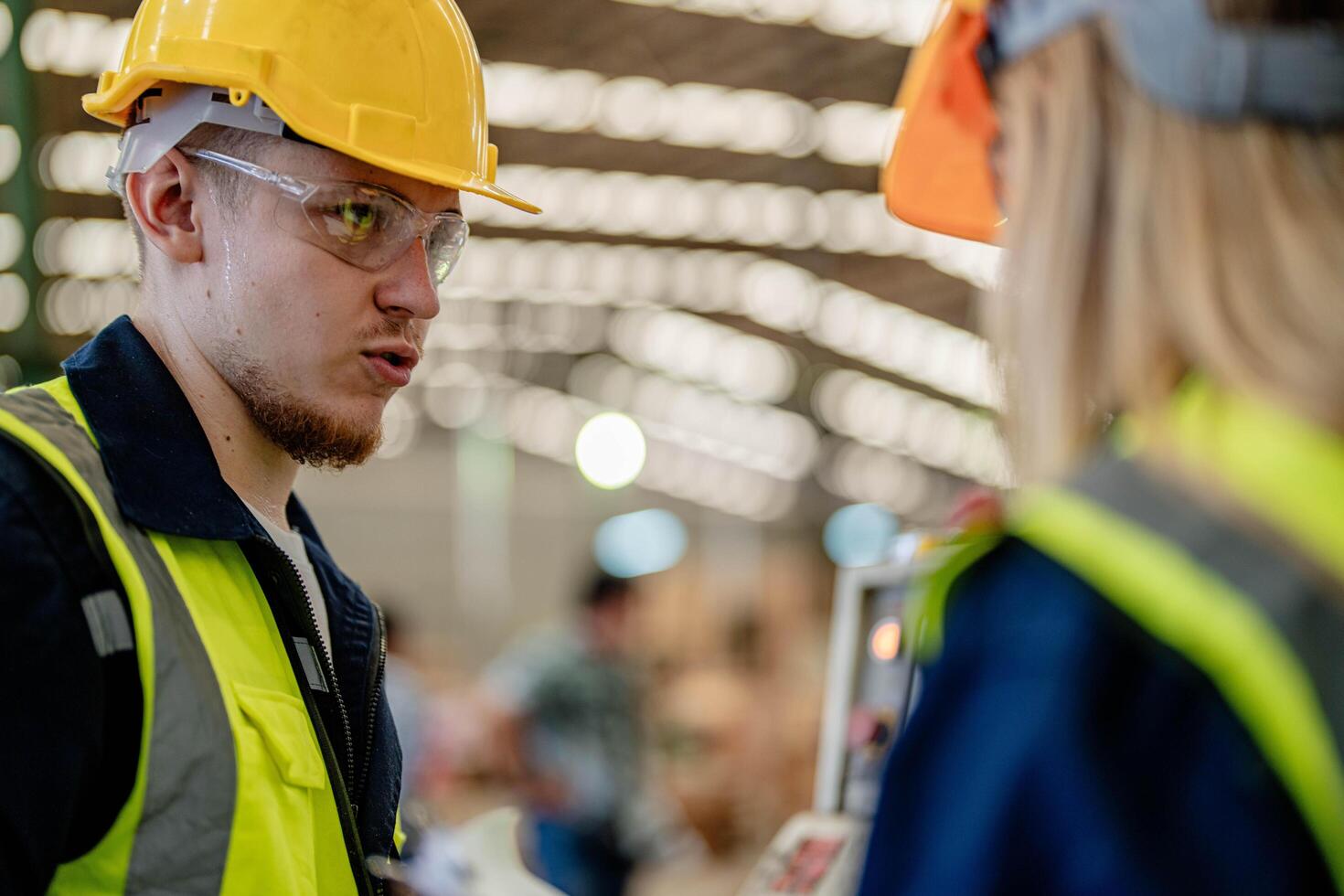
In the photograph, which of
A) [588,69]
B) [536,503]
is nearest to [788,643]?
[588,69]

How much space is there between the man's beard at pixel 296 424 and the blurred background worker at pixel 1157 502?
1160 mm

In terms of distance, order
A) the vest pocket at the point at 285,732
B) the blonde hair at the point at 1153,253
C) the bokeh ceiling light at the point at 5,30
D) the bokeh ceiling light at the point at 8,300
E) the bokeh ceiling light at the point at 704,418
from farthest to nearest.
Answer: the bokeh ceiling light at the point at 704,418 → the bokeh ceiling light at the point at 8,300 → the bokeh ceiling light at the point at 5,30 → the vest pocket at the point at 285,732 → the blonde hair at the point at 1153,253

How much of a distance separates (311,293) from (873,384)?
21294mm

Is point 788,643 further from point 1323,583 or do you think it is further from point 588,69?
point 1323,583

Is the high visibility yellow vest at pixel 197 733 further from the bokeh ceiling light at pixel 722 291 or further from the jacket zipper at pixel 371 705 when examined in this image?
the bokeh ceiling light at pixel 722 291

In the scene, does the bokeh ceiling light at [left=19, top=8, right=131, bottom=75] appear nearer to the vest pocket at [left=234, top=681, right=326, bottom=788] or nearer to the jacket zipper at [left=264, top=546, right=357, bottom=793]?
the jacket zipper at [left=264, top=546, right=357, bottom=793]

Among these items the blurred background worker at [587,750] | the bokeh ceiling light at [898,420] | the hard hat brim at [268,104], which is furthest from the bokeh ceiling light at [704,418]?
the hard hat brim at [268,104]

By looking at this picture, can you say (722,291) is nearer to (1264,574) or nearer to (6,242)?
(6,242)

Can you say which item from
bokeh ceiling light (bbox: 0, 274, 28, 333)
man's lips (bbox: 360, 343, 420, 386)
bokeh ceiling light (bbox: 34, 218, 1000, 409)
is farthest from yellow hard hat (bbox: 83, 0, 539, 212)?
bokeh ceiling light (bbox: 0, 274, 28, 333)

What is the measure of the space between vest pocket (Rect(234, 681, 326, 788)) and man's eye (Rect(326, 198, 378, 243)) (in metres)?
0.66

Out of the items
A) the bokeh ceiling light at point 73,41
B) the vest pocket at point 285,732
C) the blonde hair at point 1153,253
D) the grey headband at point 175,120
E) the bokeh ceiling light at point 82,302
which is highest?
the bokeh ceiling light at point 73,41

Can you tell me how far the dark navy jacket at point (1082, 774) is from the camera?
621 mm

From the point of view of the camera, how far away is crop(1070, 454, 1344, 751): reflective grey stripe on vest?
0.63m

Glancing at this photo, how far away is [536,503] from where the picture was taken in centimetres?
2584
